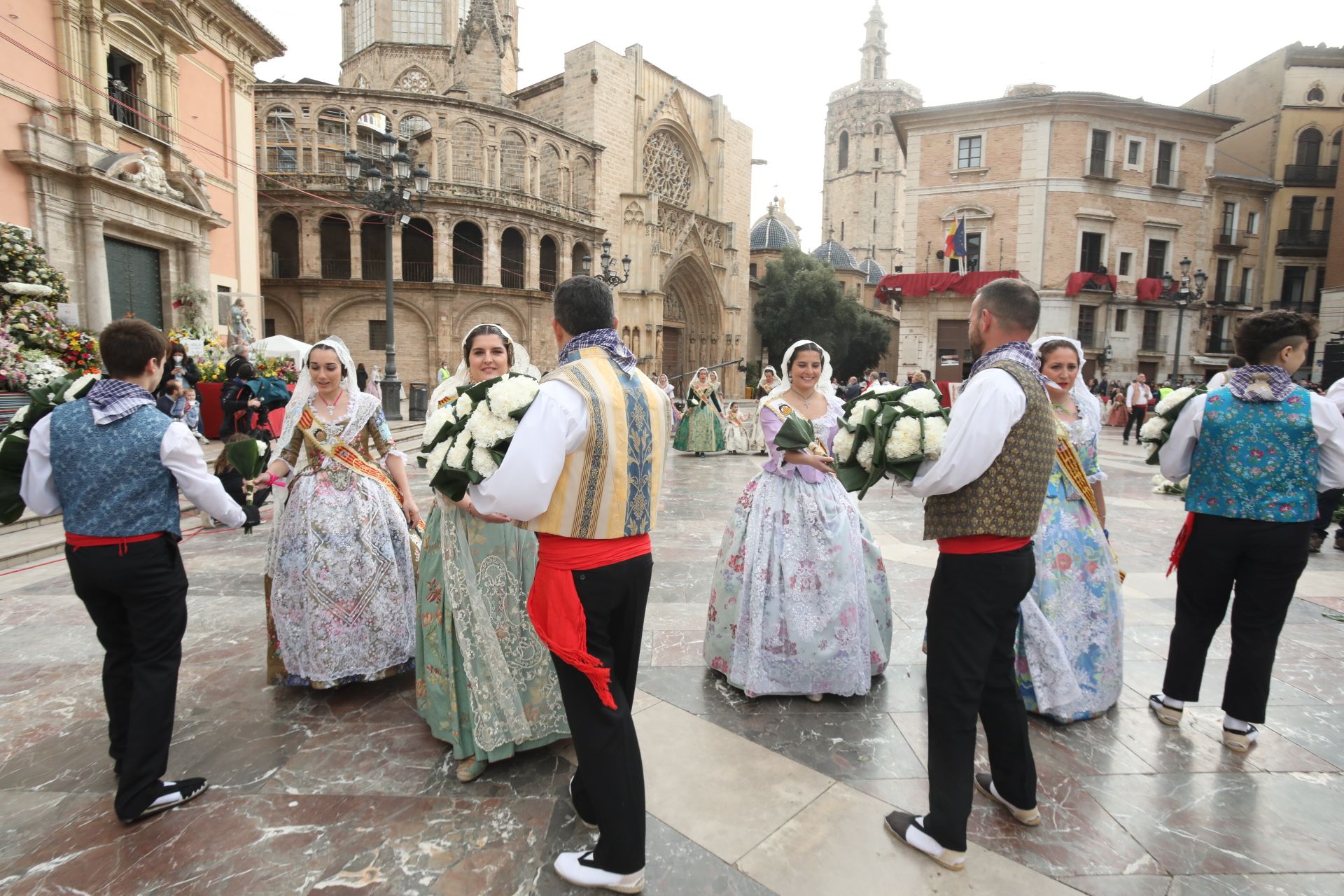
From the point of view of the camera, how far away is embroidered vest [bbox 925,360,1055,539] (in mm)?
2264

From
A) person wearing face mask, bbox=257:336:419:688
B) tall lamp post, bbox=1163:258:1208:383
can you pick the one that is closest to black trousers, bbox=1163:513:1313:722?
person wearing face mask, bbox=257:336:419:688

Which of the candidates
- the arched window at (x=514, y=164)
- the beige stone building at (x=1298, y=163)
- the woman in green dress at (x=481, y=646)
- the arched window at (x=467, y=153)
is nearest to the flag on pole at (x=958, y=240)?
the beige stone building at (x=1298, y=163)

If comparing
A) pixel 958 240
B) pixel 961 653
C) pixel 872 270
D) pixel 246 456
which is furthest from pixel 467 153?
pixel 872 270

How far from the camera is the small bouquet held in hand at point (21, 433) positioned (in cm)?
262

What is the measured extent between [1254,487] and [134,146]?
60.5ft

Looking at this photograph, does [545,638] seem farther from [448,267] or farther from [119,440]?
[448,267]

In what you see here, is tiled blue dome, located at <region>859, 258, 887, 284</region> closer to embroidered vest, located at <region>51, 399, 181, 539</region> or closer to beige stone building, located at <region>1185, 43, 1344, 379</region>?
beige stone building, located at <region>1185, 43, 1344, 379</region>

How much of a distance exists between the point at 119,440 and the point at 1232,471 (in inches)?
178

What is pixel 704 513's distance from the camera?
812cm

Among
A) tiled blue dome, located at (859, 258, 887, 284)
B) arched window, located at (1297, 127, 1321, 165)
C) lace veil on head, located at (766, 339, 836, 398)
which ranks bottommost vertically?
lace veil on head, located at (766, 339, 836, 398)

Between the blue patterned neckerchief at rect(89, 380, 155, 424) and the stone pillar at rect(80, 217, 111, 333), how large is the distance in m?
13.6

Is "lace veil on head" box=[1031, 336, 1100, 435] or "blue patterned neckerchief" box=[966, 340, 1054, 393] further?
"lace veil on head" box=[1031, 336, 1100, 435]

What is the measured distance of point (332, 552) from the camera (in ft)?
11.3

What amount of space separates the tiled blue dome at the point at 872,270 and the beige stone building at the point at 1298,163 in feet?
69.2
